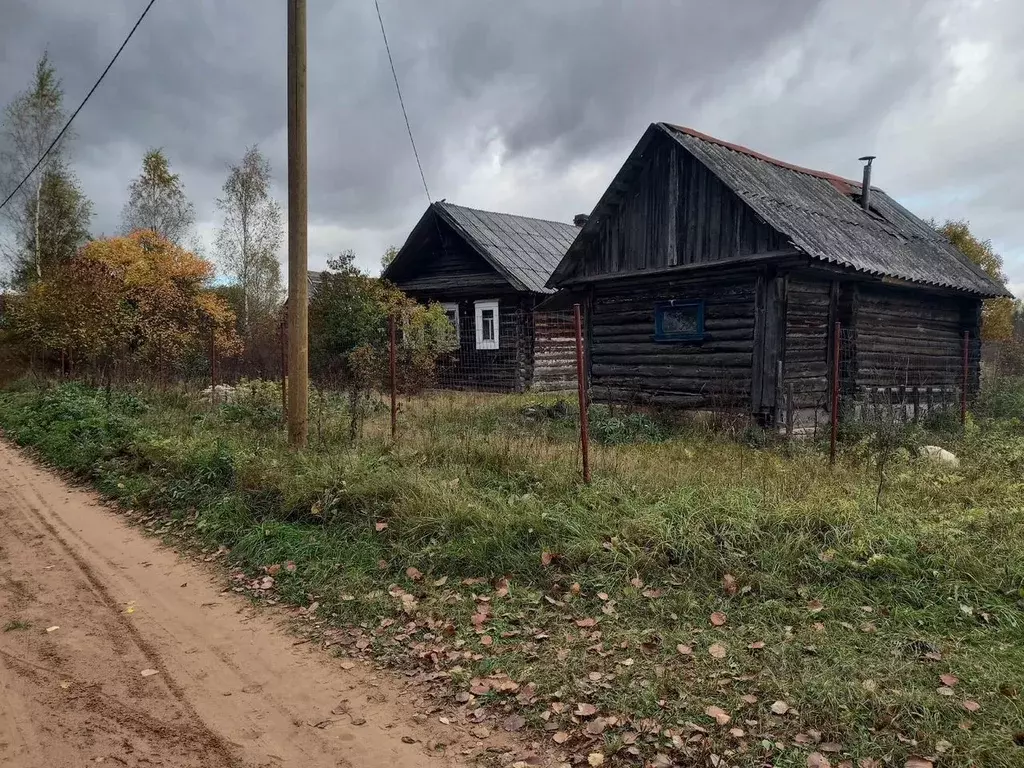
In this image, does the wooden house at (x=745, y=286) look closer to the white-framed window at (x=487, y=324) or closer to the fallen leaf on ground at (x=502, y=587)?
the white-framed window at (x=487, y=324)

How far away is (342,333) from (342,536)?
43.6 feet

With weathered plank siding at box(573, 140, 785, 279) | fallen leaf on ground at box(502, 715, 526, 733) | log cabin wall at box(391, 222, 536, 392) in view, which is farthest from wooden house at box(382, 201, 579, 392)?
fallen leaf on ground at box(502, 715, 526, 733)

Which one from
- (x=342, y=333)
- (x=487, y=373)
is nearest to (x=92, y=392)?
(x=342, y=333)

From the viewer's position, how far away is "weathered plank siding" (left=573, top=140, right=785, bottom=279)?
10.9 m

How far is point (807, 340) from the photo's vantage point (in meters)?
11.3

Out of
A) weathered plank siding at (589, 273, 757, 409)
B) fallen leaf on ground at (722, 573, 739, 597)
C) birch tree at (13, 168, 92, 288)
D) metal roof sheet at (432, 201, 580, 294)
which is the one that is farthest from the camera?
birch tree at (13, 168, 92, 288)

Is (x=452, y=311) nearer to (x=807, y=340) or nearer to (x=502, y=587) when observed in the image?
(x=807, y=340)

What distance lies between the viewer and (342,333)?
18500 mm

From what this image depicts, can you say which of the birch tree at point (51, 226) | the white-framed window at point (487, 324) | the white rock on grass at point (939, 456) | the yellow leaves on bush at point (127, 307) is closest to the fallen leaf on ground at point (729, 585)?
the white rock on grass at point (939, 456)

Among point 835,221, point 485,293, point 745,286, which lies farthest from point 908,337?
point 485,293

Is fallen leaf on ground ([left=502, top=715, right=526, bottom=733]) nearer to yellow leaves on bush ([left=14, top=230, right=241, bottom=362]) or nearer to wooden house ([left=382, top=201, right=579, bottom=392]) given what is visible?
yellow leaves on bush ([left=14, top=230, right=241, bottom=362])

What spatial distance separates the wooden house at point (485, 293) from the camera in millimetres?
19297

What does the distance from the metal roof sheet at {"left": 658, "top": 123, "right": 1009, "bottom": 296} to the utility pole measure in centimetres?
668

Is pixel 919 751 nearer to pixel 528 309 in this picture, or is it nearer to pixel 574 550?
pixel 574 550
